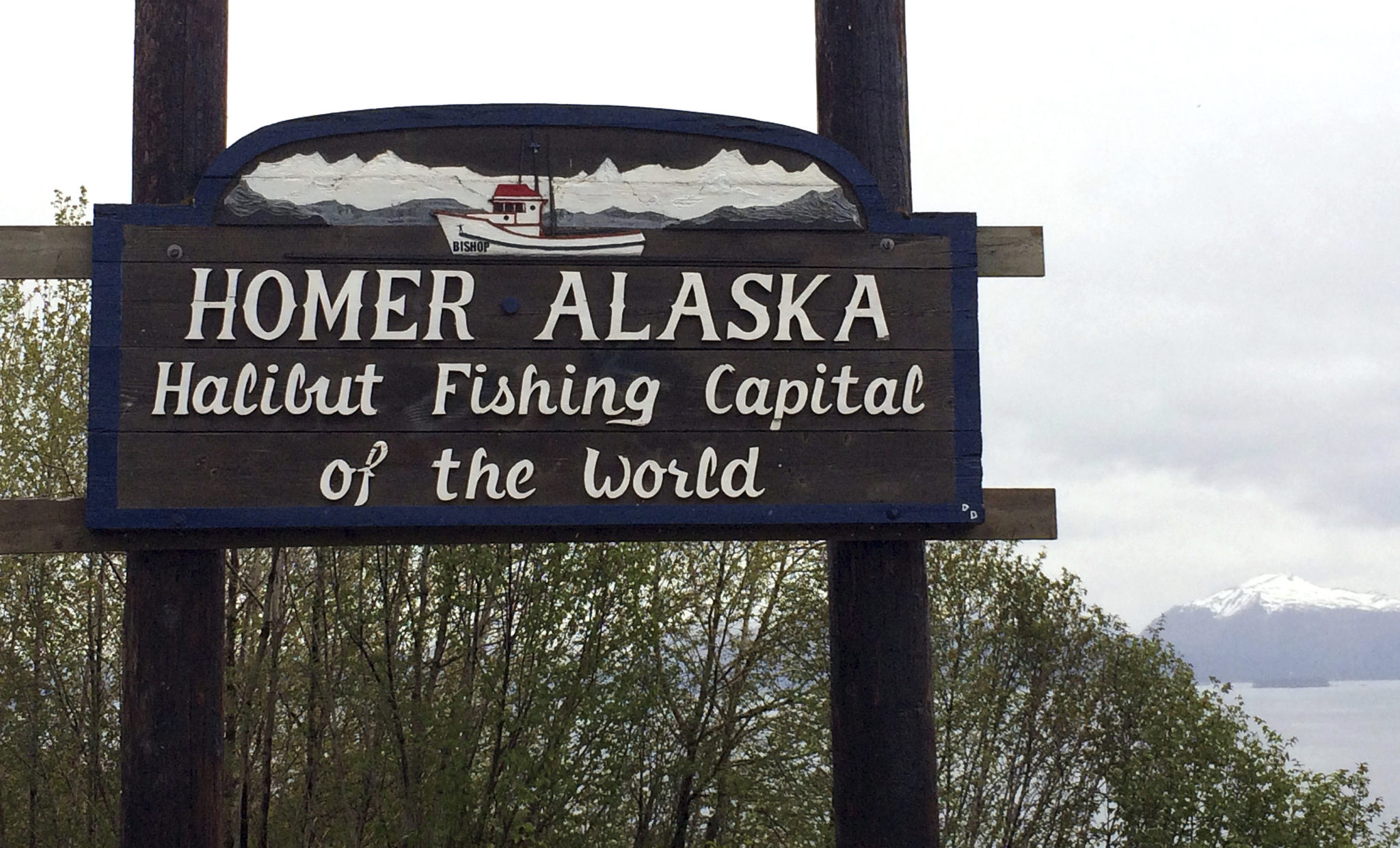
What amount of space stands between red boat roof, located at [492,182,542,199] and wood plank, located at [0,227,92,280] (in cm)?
155

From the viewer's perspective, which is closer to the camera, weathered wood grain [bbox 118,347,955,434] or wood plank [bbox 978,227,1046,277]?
weathered wood grain [bbox 118,347,955,434]

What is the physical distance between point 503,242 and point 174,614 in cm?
182

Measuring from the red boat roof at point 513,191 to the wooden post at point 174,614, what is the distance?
3.62 ft

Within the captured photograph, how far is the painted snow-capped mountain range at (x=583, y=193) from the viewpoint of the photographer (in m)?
5.16

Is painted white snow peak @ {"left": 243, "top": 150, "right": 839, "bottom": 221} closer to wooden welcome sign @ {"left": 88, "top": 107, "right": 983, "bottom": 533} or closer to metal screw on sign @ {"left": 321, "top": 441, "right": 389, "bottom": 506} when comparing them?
wooden welcome sign @ {"left": 88, "top": 107, "right": 983, "bottom": 533}

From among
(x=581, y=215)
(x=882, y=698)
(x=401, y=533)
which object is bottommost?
(x=882, y=698)

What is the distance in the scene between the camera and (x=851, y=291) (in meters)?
5.27

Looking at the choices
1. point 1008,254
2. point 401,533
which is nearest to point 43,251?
point 401,533

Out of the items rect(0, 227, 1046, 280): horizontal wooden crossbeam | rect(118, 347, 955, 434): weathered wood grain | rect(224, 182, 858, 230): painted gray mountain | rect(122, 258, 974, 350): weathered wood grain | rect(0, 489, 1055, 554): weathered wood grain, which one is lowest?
rect(0, 489, 1055, 554): weathered wood grain

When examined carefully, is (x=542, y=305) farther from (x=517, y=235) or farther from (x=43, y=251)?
(x=43, y=251)

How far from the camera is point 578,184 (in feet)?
17.3

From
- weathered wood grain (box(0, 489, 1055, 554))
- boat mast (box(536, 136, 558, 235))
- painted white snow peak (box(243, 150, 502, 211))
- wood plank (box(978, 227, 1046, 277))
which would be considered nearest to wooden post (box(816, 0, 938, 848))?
weathered wood grain (box(0, 489, 1055, 554))

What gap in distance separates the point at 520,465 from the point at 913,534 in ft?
4.96

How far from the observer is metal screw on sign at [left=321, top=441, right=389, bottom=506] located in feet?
16.4
